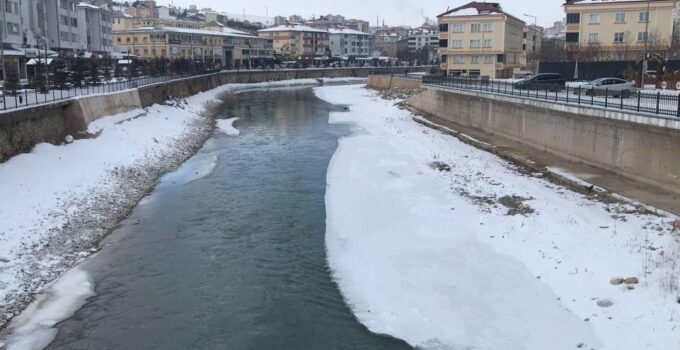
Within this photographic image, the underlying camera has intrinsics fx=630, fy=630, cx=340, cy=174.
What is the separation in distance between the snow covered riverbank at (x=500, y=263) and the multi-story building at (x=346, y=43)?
531 feet

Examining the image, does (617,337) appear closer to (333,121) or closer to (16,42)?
(333,121)

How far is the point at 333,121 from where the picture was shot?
5025 centimetres

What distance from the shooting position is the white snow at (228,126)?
42.8 m

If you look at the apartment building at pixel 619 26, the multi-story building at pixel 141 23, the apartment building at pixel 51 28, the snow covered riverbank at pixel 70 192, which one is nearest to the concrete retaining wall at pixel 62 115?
the snow covered riverbank at pixel 70 192

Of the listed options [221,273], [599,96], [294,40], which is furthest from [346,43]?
[221,273]

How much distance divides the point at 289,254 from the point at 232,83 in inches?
A: 3337

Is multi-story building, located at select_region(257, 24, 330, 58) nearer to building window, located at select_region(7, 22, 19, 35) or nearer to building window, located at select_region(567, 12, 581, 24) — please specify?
building window, located at select_region(567, 12, 581, 24)

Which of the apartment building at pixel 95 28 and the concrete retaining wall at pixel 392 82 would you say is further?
the apartment building at pixel 95 28

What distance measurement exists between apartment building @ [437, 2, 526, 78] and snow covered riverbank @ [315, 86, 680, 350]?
53033mm

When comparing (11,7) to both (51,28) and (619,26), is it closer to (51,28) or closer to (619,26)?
(51,28)

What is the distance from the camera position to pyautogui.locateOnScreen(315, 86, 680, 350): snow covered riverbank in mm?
12188

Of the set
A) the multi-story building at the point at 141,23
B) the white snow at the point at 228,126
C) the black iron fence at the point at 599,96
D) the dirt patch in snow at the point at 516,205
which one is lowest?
the dirt patch in snow at the point at 516,205

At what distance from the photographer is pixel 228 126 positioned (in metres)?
46.4

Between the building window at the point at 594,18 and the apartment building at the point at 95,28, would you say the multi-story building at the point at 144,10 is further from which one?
the building window at the point at 594,18
